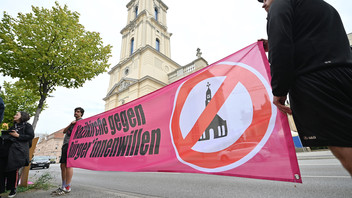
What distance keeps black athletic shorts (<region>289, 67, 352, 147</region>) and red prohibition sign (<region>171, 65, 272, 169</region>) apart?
0.68 m

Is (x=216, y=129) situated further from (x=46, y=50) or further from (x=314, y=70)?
(x=46, y=50)

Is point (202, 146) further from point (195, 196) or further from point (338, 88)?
point (195, 196)

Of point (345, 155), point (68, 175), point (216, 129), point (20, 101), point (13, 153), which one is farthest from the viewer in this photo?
point (20, 101)

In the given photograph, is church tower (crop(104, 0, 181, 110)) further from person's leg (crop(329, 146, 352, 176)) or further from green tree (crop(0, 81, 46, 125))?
person's leg (crop(329, 146, 352, 176))

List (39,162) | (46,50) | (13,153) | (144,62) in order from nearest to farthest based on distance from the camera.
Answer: (13,153) → (46,50) → (39,162) → (144,62)

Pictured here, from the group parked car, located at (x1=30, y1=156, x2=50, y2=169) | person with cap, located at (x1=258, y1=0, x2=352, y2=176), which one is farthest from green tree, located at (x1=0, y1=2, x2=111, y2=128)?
parked car, located at (x1=30, y1=156, x2=50, y2=169)

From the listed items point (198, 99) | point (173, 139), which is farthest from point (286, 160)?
point (173, 139)

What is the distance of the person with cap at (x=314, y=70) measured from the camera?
978 millimetres

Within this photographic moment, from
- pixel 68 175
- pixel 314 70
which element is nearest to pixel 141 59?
pixel 68 175

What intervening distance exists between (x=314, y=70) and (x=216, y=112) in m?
1.23

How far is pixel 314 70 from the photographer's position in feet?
3.52

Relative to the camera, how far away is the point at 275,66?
120 centimetres

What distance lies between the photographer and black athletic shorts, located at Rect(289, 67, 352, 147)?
0.96 metres

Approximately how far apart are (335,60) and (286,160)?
105 centimetres
